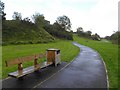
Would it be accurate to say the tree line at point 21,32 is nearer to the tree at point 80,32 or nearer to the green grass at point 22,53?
the green grass at point 22,53

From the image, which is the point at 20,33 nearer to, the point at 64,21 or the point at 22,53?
the point at 22,53

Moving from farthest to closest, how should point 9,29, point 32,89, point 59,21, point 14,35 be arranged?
point 59,21
point 9,29
point 14,35
point 32,89

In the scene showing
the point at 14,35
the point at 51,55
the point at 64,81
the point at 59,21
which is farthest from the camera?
the point at 59,21

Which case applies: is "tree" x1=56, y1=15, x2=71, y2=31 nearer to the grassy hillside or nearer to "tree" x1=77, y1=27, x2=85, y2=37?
"tree" x1=77, y1=27, x2=85, y2=37

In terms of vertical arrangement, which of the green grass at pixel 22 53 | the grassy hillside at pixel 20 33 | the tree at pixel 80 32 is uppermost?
the tree at pixel 80 32

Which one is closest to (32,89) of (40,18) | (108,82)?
(108,82)

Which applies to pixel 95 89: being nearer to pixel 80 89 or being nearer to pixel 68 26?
pixel 80 89

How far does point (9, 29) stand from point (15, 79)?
4272 cm

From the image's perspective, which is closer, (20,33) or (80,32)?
(20,33)

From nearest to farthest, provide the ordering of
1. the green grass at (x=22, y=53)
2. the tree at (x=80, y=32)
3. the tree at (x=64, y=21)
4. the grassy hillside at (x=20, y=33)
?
1. the green grass at (x=22, y=53)
2. the grassy hillside at (x=20, y=33)
3. the tree at (x=64, y=21)
4. the tree at (x=80, y=32)

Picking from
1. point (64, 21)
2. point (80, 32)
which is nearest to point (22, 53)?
point (64, 21)

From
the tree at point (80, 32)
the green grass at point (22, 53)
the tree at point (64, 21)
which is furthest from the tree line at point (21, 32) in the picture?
the tree at point (80, 32)

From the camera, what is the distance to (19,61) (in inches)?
367

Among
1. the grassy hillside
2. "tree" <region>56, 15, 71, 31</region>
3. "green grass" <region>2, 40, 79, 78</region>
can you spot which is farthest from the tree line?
"tree" <region>56, 15, 71, 31</region>
